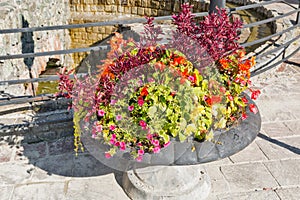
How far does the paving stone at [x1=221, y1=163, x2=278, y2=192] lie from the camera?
2615mm

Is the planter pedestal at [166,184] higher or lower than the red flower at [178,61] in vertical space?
lower

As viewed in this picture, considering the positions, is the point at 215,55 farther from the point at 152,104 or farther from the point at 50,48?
the point at 50,48

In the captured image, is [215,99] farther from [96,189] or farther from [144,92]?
[96,189]

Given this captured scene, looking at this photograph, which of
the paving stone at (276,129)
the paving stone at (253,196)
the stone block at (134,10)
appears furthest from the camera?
the stone block at (134,10)

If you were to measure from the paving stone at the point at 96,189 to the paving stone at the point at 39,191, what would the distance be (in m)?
0.07

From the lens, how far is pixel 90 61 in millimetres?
2609

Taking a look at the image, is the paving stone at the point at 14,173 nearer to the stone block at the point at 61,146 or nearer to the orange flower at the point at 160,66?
the stone block at the point at 61,146

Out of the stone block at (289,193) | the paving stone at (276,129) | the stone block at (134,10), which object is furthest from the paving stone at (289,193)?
the stone block at (134,10)

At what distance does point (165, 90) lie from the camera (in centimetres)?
196

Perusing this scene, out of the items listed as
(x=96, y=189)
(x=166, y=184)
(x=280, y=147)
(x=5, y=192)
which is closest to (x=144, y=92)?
(x=166, y=184)

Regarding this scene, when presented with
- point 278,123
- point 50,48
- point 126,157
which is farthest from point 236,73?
point 50,48

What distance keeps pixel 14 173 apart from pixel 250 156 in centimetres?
195

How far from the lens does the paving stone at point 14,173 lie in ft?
8.86

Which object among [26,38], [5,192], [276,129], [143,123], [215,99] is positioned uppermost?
[215,99]
